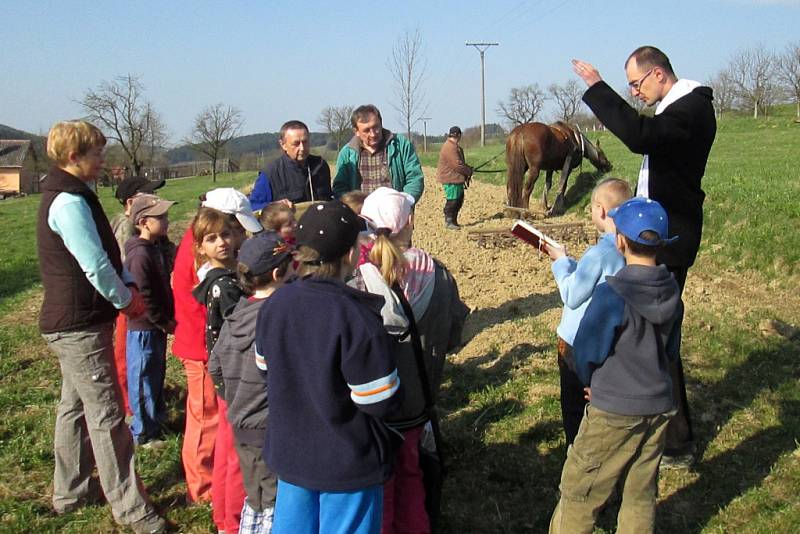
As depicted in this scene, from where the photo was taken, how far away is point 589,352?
2863 mm

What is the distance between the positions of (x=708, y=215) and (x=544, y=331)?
15.6 ft

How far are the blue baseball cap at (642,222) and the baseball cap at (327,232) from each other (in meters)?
1.16

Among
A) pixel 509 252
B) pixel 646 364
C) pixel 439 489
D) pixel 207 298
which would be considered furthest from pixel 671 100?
pixel 509 252

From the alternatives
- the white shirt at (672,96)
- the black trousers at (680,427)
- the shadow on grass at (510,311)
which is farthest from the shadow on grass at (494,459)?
the white shirt at (672,96)

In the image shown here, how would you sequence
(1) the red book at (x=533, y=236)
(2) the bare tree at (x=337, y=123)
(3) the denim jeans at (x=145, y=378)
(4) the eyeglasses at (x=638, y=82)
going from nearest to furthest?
1. (1) the red book at (x=533, y=236)
2. (4) the eyeglasses at (x=638, y=82)
3. (3) the denim jeans at (x=145, y=378)
4. (2) the bare tree at (x=337, y=123)

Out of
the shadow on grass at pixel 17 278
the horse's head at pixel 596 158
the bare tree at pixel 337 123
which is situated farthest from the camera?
the bare tree at pixel 337 123

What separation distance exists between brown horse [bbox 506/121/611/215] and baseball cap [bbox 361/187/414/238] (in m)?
11.2

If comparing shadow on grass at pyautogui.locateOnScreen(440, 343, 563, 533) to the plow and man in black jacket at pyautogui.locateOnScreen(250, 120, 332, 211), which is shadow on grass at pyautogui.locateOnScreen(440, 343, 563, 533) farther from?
the plow

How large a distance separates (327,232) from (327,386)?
0.51 metres

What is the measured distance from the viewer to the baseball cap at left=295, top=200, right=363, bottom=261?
2.36 metres

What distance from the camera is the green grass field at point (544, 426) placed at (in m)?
3.63

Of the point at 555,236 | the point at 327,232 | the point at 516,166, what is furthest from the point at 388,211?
the point at 516,166

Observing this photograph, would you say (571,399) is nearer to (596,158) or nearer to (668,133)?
(668,133)

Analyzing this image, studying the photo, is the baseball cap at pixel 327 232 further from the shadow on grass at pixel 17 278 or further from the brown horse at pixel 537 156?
the brown horse at pixel 537 156
